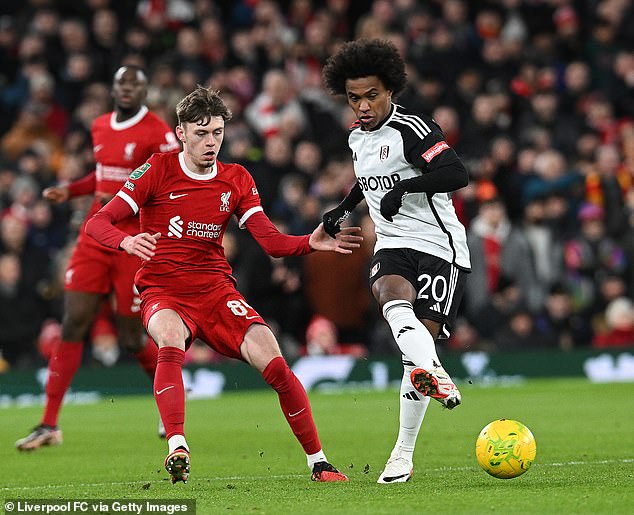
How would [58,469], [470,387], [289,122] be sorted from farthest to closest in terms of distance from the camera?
[289,122]
[470,387]
[58,469]

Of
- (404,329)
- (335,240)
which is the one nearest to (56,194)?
(335,240)

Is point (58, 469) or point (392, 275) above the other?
point (392, 275)

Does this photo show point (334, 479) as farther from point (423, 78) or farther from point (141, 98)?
point (423, 78)

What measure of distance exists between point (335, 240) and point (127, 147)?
328cm

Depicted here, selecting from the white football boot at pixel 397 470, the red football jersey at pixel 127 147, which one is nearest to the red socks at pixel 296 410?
the white football boot at pixel 397 470

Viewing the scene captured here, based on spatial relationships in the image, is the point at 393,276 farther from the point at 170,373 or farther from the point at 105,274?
the point at 105,274

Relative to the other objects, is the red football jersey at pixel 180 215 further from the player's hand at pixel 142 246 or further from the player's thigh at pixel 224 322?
the player's hand at pixel 142 246

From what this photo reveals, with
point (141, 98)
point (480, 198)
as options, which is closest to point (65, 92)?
point (480, 198)

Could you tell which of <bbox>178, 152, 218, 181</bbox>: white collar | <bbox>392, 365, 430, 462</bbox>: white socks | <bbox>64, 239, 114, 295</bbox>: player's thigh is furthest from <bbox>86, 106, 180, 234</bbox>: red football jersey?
<bbox>392, 365, 430, 462</bbox>: white socks

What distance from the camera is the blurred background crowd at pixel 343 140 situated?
1653 centimetres

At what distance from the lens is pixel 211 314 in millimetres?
8156

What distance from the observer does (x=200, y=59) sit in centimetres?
1908

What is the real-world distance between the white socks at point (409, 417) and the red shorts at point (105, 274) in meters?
3.43

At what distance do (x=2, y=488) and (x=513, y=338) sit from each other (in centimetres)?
999
